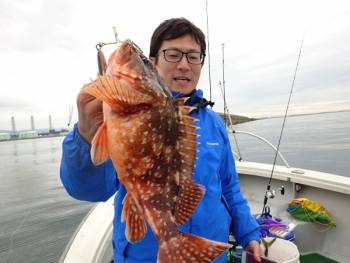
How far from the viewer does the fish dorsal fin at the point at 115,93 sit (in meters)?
1.17

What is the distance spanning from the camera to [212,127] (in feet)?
7.35

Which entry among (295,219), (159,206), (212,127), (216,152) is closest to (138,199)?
(159,206)

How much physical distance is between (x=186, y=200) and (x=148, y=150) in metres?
0.34

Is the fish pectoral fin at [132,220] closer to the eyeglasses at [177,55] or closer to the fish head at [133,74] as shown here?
the fish head at [133,74]

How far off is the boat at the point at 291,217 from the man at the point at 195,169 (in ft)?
4.92

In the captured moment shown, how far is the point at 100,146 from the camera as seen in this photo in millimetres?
1226

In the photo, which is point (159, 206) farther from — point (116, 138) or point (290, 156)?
point (290, 156)

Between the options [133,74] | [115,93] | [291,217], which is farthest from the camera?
[291,217]

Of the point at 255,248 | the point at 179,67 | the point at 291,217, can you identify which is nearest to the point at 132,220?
the point at 179,67

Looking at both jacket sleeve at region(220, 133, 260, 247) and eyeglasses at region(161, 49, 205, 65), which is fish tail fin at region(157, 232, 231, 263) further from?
eyeglasses at region(161, 49, 205, 65)

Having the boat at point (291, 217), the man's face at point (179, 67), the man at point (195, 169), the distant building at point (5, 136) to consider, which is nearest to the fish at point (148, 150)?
the man at point (195, 169)

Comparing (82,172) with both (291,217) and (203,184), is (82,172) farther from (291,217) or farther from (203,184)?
(291,217)

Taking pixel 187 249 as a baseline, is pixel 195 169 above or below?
above

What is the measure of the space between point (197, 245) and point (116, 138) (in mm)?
647
